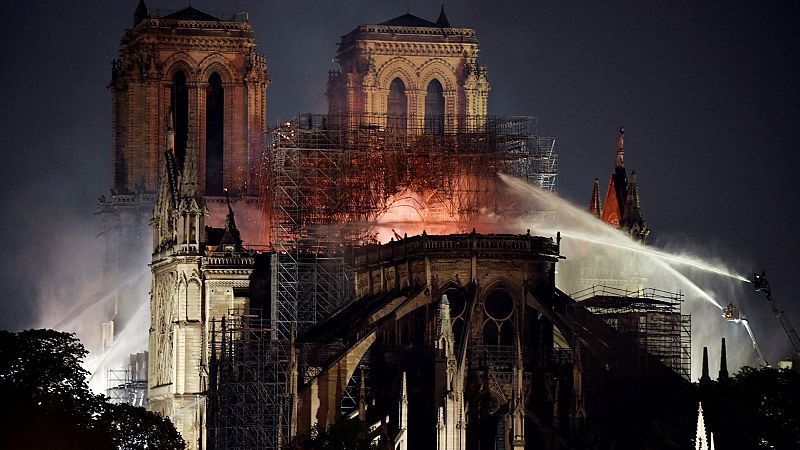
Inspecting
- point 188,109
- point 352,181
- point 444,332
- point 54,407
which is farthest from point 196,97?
point 54,407

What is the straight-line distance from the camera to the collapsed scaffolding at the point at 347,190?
137 meters

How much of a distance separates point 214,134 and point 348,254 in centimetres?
2497

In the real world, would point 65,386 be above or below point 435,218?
below

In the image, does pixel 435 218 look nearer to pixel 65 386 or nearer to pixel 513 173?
pixel 513 173

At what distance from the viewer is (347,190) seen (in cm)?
14125

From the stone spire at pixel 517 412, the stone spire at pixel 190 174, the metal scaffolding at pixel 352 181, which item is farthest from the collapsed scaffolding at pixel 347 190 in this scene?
the stone spire at pixel 517 412

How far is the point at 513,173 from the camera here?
146 metres

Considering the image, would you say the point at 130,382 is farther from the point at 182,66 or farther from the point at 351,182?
the point at 351,182

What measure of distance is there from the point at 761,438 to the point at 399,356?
62.6ft

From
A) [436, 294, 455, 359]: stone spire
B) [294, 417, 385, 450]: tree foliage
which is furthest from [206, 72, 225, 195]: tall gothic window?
[294, 417, 385, 450]: tree foliage

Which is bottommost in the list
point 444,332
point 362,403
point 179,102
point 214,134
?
point 362,403

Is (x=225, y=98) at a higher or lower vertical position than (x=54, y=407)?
higher

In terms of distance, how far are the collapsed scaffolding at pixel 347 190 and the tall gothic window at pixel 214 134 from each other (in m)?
11.2

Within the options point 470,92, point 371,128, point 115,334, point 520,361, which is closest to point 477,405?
point 520,361
